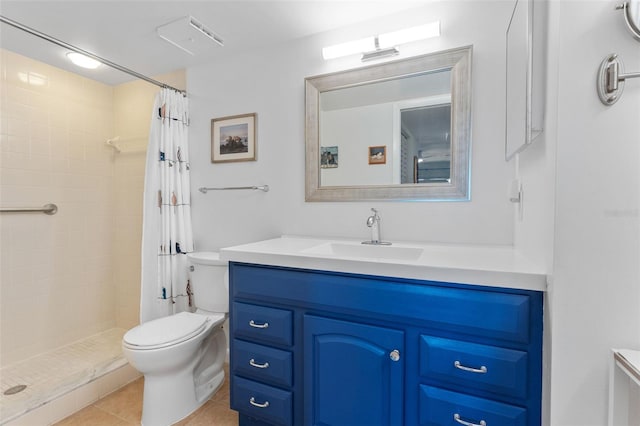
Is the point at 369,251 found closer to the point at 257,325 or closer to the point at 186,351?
the point at 257,325

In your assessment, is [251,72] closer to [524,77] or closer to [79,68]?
[79,68]

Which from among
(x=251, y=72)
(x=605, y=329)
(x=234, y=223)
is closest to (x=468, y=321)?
(x=605, y=329)

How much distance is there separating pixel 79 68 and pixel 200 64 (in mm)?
963

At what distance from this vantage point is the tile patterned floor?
1.66m

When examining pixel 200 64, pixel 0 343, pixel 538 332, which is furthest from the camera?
pixel 200 64

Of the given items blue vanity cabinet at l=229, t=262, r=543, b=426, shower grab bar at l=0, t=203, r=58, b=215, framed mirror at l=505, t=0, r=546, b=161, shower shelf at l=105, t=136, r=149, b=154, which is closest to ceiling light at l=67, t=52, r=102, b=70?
shower shelf at l=105, t=136, r=149, b=154

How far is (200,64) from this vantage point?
7.45ft

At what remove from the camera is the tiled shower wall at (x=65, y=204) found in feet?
6.95

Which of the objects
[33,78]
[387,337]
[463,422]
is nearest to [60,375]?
[33,78]

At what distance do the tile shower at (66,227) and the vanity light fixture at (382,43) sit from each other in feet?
4.37

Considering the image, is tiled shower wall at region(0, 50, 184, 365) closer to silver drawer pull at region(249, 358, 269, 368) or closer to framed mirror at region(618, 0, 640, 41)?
silver drawer pull at region(249, 358, 269, 368)

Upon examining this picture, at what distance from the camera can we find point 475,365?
1.05 meters

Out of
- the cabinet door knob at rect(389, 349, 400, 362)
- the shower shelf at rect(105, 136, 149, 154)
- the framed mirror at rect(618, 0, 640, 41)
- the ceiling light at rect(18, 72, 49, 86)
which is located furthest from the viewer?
the shower shelf at rect(105, 136, 149, 154)

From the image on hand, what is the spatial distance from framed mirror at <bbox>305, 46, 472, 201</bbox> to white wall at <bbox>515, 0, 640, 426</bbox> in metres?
0.68
